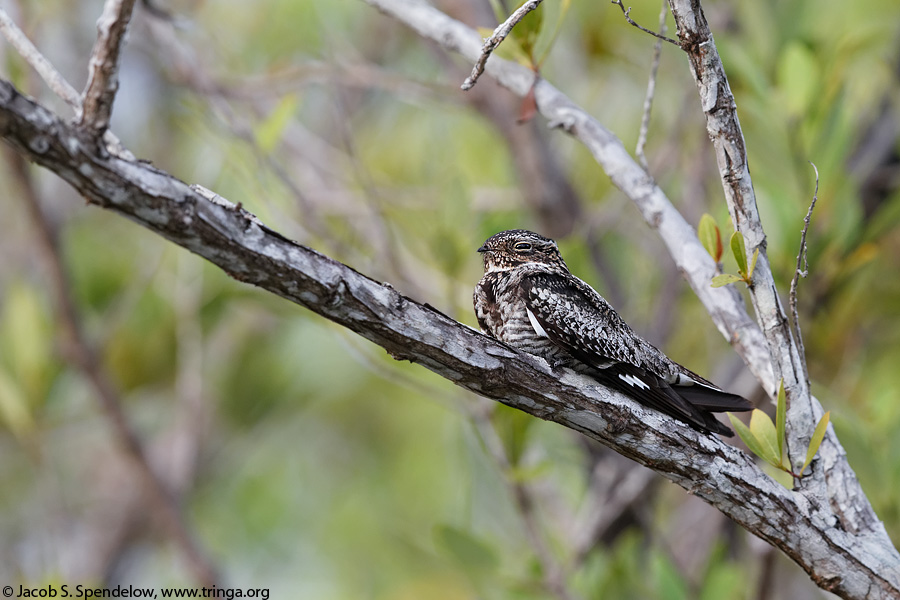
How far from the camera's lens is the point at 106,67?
170cm

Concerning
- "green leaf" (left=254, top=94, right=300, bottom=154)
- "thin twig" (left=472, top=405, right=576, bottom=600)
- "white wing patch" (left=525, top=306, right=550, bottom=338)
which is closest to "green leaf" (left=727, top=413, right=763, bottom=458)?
"white wing patch" (left=525, top=306, right=550, bottom=338)

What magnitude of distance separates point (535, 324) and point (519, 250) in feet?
2.04

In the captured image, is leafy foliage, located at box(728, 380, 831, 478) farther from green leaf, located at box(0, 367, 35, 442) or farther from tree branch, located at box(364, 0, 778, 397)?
green leaf, located at box(0, 367, 35, 442)

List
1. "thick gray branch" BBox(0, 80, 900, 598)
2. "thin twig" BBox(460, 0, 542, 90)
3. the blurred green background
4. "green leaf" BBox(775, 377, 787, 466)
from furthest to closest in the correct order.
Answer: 1. the blurred green background
2. "green leaf" BBox(775, 377, 787, 466)
3. "thin twig" BBox(460, 0, 542, 90)
4. "thick gray branch" BBox(0, 80, 900, 598)

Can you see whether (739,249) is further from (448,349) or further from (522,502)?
(522,502)

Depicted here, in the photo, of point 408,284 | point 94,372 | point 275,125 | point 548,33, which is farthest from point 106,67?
point 94,372

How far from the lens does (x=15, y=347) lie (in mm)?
4984

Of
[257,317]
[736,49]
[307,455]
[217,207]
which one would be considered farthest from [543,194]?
[307,455]

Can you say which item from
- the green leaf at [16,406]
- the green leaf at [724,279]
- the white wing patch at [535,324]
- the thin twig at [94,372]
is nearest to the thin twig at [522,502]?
the white wing patch at [535,324]

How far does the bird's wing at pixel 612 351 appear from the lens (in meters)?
2.71

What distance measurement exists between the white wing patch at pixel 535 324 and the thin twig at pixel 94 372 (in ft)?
9.41

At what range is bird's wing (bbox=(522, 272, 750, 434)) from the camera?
271cm

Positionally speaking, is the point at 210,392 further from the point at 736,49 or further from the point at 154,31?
the point at 736,49

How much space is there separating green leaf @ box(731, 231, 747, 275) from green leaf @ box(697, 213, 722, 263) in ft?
1.05
